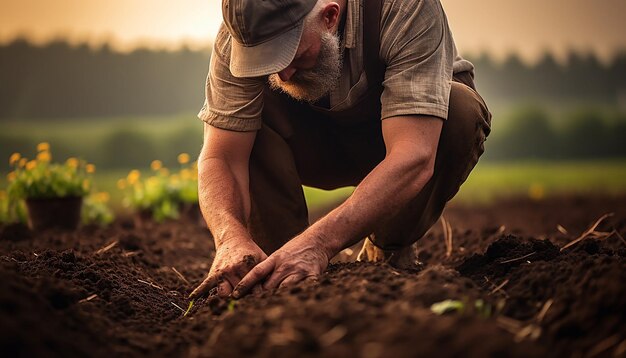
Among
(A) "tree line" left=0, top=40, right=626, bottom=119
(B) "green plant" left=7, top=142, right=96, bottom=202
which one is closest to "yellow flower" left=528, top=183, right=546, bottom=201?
(A) "tree line" left=0, top=40, right=626, bottom=119

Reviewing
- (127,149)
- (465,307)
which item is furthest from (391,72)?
(127,149)

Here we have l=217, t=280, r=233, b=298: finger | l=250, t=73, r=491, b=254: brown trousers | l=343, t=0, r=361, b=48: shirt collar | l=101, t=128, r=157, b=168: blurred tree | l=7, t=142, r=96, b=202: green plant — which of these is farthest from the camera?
l=101, t=128, r=157, b=168: blurred tree

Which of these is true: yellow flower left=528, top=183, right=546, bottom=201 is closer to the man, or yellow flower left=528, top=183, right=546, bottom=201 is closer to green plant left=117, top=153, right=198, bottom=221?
green plant left=117, top=153, right=198, bottom=221


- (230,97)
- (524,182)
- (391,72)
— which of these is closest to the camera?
(391,72)

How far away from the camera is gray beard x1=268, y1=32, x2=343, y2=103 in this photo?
3.14 metres

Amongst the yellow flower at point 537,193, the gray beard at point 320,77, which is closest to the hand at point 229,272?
the gray beard at point 320,77

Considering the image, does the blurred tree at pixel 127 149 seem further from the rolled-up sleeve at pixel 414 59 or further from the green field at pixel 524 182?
the rolled-up sleeve at pixel 414 59

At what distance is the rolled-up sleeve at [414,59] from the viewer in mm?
2975

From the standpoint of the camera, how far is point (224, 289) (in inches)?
110

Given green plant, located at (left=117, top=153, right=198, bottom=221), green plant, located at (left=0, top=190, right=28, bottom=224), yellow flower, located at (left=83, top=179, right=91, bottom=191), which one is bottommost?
green plant, located at (left=117, top=153, right=198, bottom=221)

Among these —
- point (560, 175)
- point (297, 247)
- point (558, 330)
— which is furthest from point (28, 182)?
point (560, 175)

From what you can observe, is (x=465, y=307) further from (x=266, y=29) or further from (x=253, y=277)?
(x=266, y=29)

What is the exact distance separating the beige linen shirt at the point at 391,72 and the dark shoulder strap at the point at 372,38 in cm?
3

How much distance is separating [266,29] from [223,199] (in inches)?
30.6
